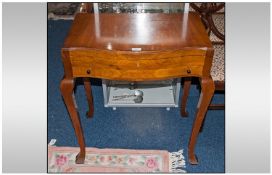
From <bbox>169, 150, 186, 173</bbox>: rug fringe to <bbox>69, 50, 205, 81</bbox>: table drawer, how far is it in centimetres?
52

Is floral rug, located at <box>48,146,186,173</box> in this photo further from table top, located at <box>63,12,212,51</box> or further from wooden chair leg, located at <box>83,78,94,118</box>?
table top, located at <box>63,12,212,51</box>

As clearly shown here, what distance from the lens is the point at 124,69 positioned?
1.48 meters

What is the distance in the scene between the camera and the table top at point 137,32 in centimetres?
148

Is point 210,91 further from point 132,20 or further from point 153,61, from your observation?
point 132,20

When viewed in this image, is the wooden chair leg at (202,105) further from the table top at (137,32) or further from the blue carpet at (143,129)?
the table top at (137,32)

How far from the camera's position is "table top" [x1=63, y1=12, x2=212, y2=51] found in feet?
4.85

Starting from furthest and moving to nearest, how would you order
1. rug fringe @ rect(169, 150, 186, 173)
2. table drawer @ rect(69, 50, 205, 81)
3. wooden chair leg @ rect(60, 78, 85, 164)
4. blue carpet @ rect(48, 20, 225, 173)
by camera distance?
blue carpet @ rect(48, 20, 225, 173) < rug fringe @ rect(169, 150, 186, 173) < wooden chair leg @ rect(60, 78, 85, 164) < table drawer @ rect(69, 50, 205, 81)

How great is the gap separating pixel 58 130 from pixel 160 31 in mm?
830

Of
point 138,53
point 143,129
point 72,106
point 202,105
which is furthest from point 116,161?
point 138,53

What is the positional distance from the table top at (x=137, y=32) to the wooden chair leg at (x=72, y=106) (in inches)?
6.3

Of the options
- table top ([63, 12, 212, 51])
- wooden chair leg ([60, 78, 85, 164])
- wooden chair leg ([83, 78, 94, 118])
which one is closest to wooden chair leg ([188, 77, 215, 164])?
table top ([63, 12, 212, 51])

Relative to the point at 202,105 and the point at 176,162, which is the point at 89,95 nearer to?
the point at 176,162

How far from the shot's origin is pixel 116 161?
185cm

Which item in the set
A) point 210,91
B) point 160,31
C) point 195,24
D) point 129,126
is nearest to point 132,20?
point 160,31
